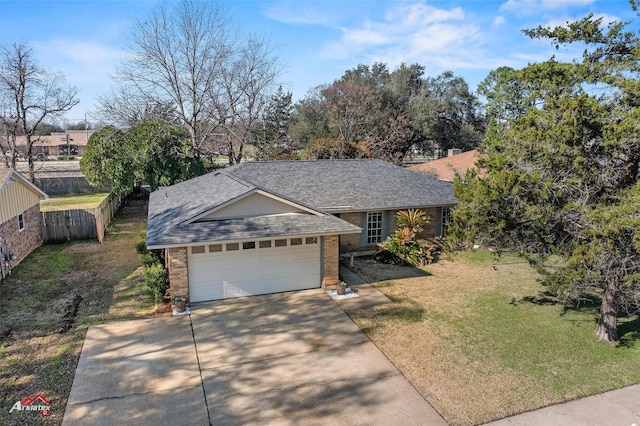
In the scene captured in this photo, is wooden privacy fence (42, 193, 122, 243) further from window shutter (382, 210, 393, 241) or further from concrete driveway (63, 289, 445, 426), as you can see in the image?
window shutter (382, 210, 393, 241)

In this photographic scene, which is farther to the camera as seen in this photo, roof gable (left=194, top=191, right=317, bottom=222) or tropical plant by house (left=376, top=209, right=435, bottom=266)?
tropical plant by house (left=376, top=209, right=435, bottom=266)

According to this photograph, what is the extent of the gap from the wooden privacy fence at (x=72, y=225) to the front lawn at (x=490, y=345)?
14.7 meters

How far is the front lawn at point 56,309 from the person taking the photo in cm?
813

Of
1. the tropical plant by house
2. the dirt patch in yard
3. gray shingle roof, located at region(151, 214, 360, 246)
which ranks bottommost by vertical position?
the dirt patch in yard

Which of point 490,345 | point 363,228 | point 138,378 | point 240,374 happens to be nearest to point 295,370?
point 240,374

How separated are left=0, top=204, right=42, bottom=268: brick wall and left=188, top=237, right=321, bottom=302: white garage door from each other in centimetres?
853

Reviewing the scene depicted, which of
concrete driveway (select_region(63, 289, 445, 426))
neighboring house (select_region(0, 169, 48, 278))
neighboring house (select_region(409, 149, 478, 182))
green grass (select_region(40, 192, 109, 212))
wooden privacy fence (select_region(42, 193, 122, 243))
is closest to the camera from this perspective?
concrete driveway (select_region(63, 289, 445, 426))

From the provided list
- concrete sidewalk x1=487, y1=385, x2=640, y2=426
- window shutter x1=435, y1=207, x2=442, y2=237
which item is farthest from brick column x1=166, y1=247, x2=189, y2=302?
window shutter x1=435, y1=207, x2=442, y2=237

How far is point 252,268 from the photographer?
12820 mm

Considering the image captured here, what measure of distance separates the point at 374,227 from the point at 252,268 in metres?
7.18

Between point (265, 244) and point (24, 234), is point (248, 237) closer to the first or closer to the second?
point (265, 244)

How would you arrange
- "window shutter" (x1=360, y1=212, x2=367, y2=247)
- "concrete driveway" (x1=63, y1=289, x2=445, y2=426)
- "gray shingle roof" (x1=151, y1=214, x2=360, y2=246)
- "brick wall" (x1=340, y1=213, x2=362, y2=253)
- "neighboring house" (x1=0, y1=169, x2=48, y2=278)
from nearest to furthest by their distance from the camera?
1. "concrete driveway" (x1=63, y1=289, x2=445, y2=426)
2. "gray shingle roof" (x1=151, y1=214, x2=360, y2=246)
3. "neighboring house" (x1=0, y1=169, x2=48, y2=278)
4. "brick wall" (x1=340, y1=213, x2=362, y2=253)
5. "window shutter" (x1=360, y1=212, x2=367, y2=247)

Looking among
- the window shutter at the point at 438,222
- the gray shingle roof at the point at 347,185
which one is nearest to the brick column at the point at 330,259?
the gray shingle roof at the point at 347,185

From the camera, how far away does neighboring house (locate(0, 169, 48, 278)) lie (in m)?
15.0
